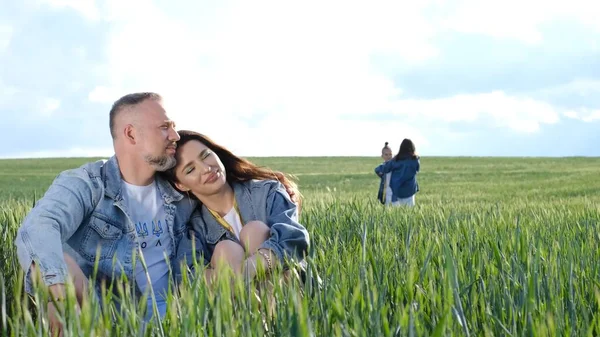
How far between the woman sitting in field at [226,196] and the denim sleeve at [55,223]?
49 centimetres

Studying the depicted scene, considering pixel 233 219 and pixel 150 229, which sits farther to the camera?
pixel 233 219

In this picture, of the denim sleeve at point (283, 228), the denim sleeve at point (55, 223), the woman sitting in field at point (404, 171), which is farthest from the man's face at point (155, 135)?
the woman sitting in field at point (404, 171)

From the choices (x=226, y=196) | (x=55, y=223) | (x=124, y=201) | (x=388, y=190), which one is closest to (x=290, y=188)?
(x=226, y=196)

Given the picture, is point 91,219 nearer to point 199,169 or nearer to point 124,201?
point 124,201

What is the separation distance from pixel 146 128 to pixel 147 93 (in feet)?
0.66

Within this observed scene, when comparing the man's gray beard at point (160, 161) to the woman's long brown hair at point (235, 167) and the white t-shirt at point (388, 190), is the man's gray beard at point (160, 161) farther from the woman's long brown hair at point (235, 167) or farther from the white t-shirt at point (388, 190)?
the white t-shirt at point (388, 190)

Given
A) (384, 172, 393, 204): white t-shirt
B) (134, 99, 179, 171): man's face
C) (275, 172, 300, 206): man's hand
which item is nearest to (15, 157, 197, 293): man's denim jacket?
(134, 99, 179, 171): man's face

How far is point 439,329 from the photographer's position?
4.39ft

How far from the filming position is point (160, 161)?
338cm

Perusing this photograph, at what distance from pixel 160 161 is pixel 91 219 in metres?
0.47

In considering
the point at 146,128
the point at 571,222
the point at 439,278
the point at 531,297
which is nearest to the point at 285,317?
the point at 531,297

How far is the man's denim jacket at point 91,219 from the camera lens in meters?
3.06

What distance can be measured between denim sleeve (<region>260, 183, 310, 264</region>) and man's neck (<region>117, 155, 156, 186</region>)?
2.16 ft

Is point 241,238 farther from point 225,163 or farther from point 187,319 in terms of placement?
point 187,319
